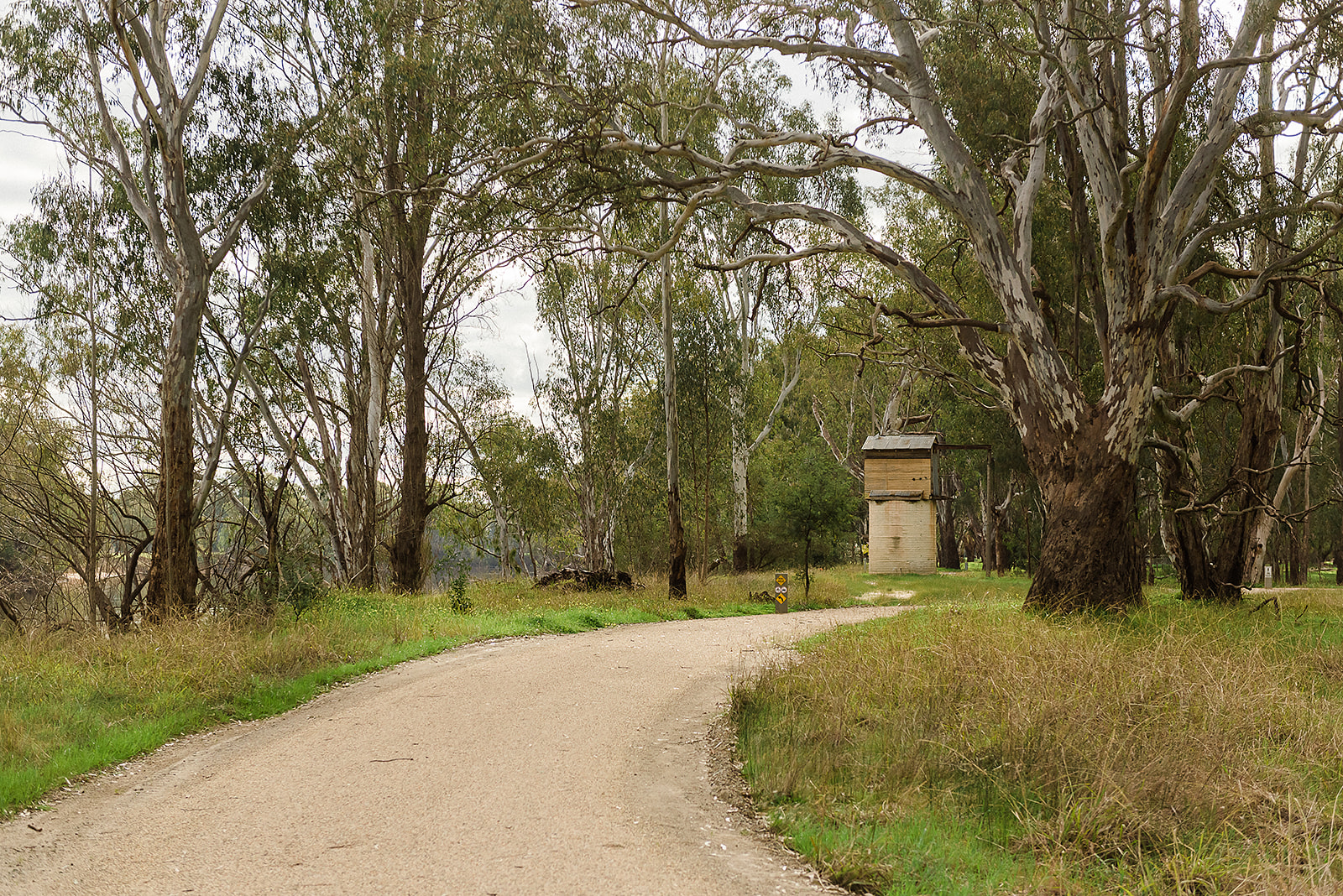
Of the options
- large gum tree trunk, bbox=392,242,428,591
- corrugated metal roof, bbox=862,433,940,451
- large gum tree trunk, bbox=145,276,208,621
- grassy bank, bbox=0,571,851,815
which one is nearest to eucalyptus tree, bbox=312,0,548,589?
large gum tree trunk, bbox=392,242,428,591

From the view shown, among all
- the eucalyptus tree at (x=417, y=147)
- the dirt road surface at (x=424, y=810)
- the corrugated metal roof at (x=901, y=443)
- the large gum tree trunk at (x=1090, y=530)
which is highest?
the eucalyptus tree at (x=417, y=147)

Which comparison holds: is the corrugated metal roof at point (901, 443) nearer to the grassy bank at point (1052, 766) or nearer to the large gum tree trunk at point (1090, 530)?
the large gum tree trunk at point (1090, 530)

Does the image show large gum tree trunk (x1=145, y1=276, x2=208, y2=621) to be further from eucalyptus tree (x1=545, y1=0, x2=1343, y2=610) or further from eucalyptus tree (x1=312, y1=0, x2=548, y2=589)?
eucalyptus tree (x1=545, y1=0, x2=1343, y2=610)

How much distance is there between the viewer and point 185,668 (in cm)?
839

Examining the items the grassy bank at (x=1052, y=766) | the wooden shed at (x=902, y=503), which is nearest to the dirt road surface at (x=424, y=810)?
the grassy bank at (x=1052, y=766)

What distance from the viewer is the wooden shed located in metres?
31.7

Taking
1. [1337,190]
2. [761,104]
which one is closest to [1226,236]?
[1337,190]

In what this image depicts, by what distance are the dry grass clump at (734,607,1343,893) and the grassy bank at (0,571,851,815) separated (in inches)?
167

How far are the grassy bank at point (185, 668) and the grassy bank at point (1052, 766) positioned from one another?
4231mm

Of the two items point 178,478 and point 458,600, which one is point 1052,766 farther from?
point 178,478

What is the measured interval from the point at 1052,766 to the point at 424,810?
11.6 feet

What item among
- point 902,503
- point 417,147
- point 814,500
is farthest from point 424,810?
point 902,503

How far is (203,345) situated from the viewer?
1959cm

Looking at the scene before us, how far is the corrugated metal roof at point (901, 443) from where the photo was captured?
3181 cm
